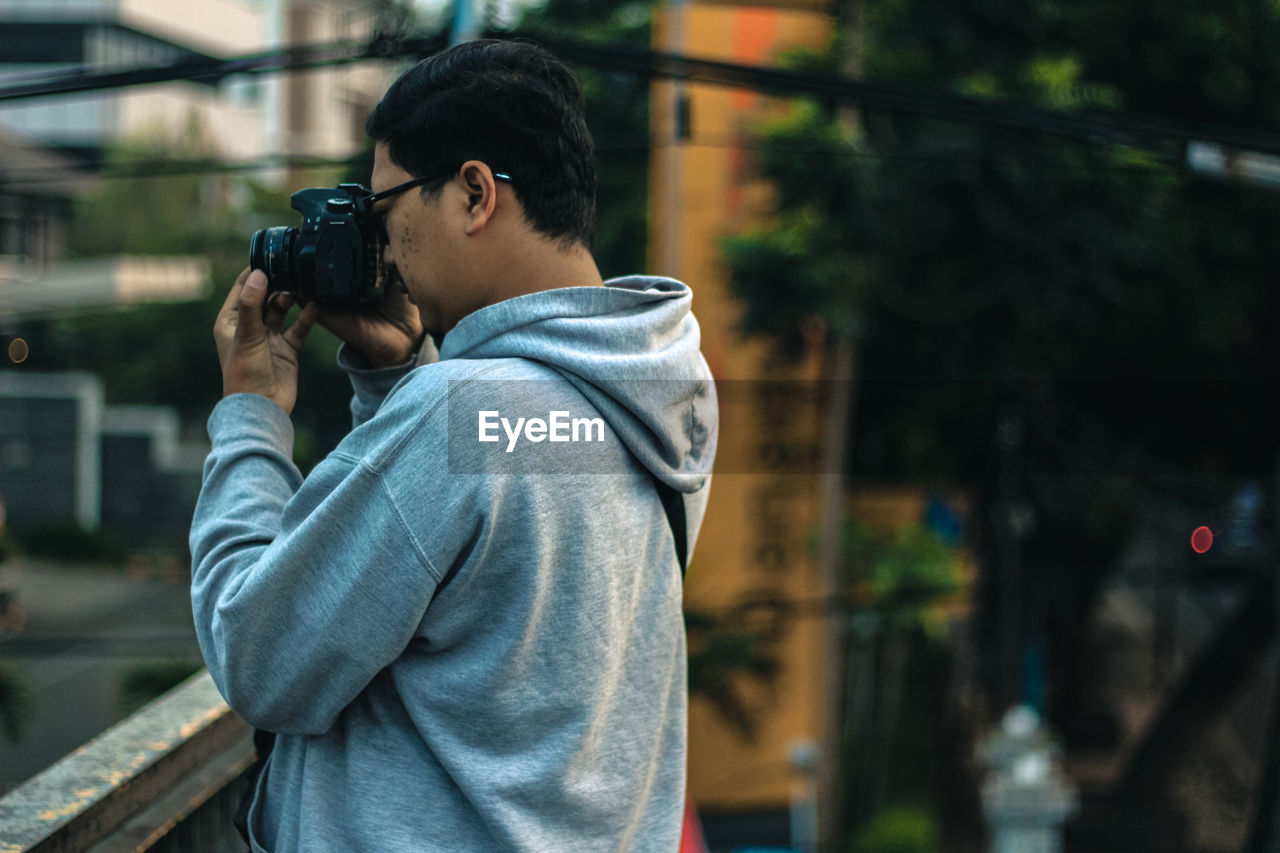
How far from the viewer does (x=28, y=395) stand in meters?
13.3

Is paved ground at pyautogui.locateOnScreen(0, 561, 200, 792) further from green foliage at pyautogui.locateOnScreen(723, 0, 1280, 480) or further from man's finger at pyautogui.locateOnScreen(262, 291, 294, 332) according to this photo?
man's finger at pyautogui.locateOnScreen(262, 291, 294, 332)

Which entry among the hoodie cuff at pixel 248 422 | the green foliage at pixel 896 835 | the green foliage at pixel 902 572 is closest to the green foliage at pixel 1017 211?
the green foliage at pixel 902 572

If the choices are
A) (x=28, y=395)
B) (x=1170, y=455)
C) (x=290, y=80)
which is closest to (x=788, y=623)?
(x=1170, y=455)

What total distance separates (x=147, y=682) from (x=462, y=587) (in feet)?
20.4

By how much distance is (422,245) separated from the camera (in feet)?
3.47

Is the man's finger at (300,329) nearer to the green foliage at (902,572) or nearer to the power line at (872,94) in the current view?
the power line at (872,94)

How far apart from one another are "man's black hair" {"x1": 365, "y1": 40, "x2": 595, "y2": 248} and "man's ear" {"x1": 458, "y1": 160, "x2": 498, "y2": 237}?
0.04 feet

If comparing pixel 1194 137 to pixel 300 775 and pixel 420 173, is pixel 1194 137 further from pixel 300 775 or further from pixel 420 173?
pixel 300 775

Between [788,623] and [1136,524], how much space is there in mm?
4709

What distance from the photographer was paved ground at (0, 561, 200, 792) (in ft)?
22.9

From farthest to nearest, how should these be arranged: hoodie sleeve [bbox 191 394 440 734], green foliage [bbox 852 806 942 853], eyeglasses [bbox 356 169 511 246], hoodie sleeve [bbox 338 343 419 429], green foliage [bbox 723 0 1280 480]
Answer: green foliage [bbox 852 806 942 853], green foliage [bbox 723 0 1280 480], hoodie sleeve [bbox 338 343 419 429], eyeglasses [bbox 356 169 511 246], hoodie sleeve [bbox 191 394 440 734]

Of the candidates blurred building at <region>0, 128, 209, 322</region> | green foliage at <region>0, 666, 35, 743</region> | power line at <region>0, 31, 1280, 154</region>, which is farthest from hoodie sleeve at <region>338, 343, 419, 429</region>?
blurred building at <region>0, 128, 209, 322</region>

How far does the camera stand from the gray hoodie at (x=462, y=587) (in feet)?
3.03

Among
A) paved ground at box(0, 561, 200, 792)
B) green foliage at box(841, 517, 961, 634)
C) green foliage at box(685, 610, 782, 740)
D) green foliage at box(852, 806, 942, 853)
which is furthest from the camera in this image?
green foliage at box(852, 806, 942, 853)
